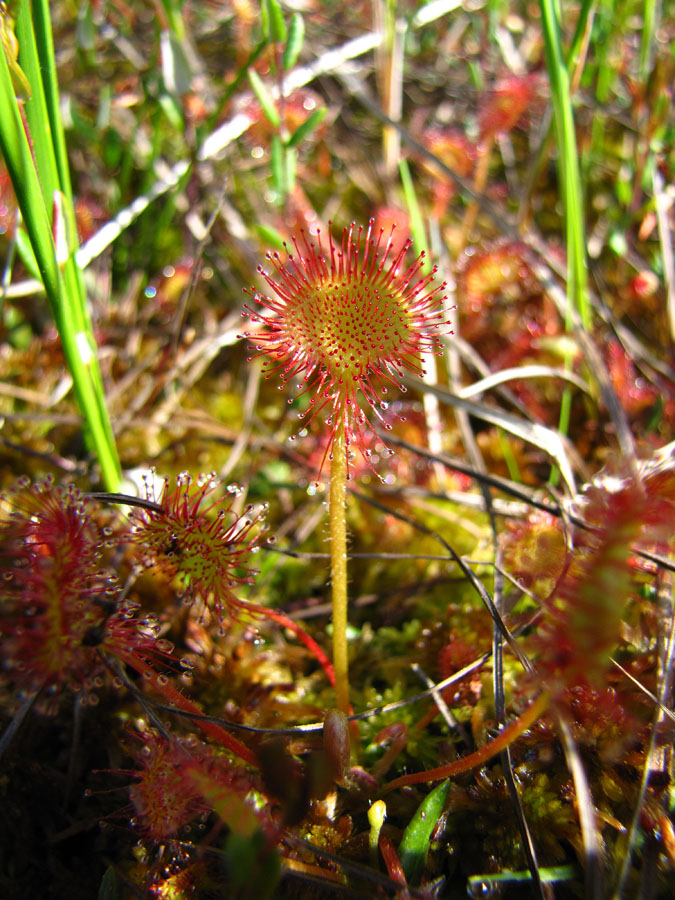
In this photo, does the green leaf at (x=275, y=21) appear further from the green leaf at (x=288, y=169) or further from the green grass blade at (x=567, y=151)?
the green grass blade at (x=567, y=151)

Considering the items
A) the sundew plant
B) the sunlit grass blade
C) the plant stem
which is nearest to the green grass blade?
the sundew plant

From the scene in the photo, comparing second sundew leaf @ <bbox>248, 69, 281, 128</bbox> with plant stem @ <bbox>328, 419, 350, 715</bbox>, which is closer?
plant stem @ <bbox>328, 419, 350, 715</bbox>

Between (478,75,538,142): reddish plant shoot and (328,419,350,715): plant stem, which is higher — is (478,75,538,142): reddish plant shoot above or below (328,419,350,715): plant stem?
above

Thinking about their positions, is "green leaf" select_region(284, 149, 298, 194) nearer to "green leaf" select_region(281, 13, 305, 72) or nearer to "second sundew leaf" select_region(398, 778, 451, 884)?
"green leaf" select_region(281, 13, 305, 72)

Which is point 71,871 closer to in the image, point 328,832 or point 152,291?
point 328,832

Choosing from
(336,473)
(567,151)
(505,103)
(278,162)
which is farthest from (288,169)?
(336,473)

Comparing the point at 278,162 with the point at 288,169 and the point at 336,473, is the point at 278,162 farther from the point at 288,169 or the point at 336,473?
the point at 336,473

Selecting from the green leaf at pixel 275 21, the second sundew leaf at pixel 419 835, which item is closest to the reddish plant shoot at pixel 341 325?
the second sundew leaf at pixel 419 835
